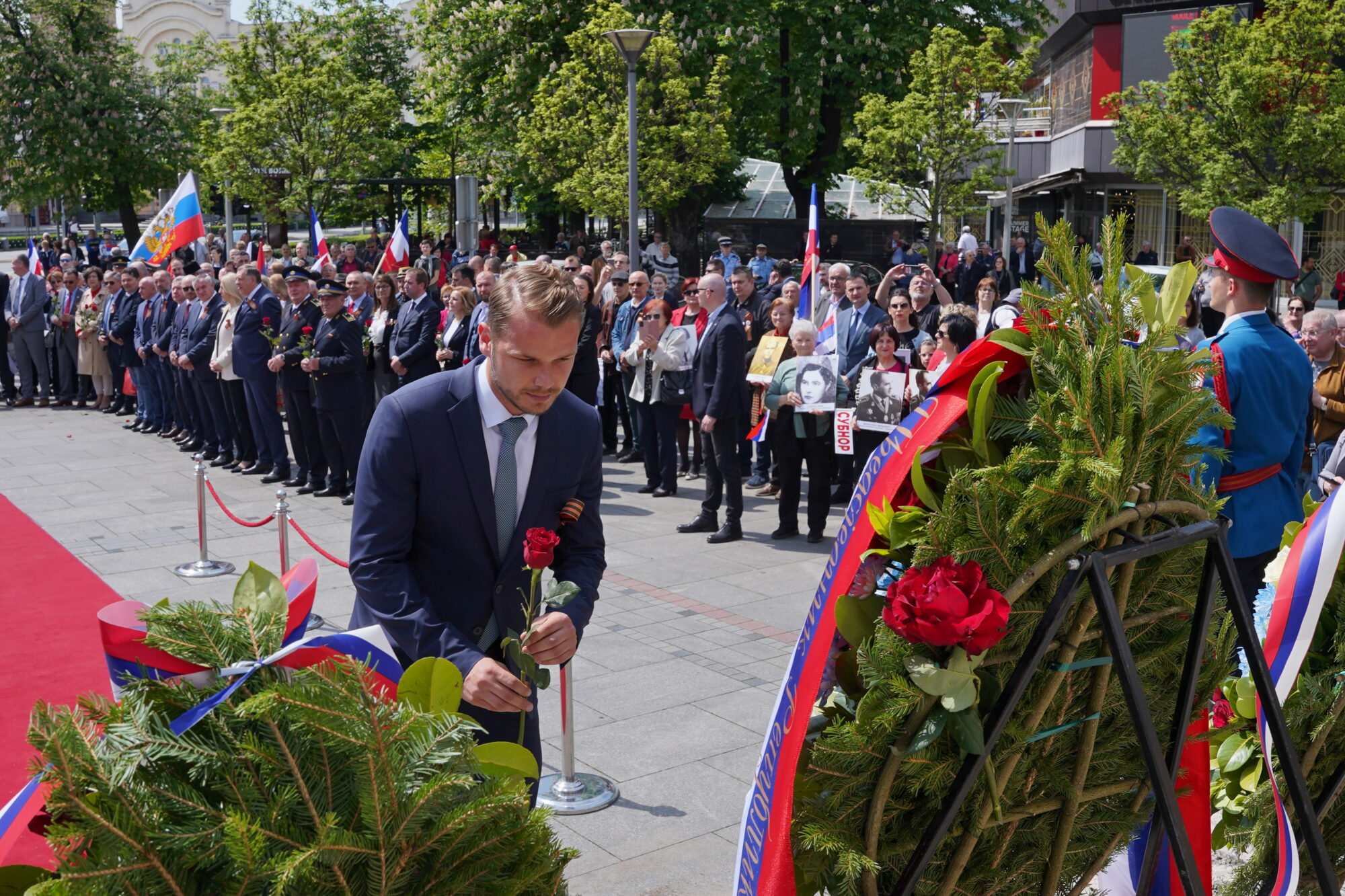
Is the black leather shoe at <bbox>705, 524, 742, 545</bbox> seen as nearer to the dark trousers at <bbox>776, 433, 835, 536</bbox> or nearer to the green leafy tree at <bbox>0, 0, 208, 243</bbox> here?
the dark trousers at <bbox>776, 433, 835, 536</bbox>

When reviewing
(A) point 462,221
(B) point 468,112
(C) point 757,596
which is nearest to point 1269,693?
(C) point 757,596

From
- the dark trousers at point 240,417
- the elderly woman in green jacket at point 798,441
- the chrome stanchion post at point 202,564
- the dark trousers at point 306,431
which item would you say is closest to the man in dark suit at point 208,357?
the dark trousers at point 240,417

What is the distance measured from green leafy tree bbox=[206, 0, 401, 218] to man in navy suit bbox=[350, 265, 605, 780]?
2775 cm

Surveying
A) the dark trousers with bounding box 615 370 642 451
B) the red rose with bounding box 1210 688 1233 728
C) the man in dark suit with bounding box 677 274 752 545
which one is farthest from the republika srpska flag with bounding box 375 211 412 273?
the red rose with bounding box 1210 688 1233 728

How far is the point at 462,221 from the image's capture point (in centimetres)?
2247

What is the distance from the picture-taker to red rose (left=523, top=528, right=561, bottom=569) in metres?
2.87

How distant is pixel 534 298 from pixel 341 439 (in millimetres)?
9471

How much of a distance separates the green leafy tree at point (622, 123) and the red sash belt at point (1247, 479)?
20216 mm

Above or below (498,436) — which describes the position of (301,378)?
below

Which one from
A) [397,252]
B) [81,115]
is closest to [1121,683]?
[397,252]

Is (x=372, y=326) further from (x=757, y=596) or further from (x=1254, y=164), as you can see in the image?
(x=1254, y=164)

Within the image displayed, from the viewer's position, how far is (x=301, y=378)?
12492 millimetres

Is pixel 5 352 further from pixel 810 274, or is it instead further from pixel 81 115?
pixel 81 115

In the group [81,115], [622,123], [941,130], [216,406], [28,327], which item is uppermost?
[81,115]
